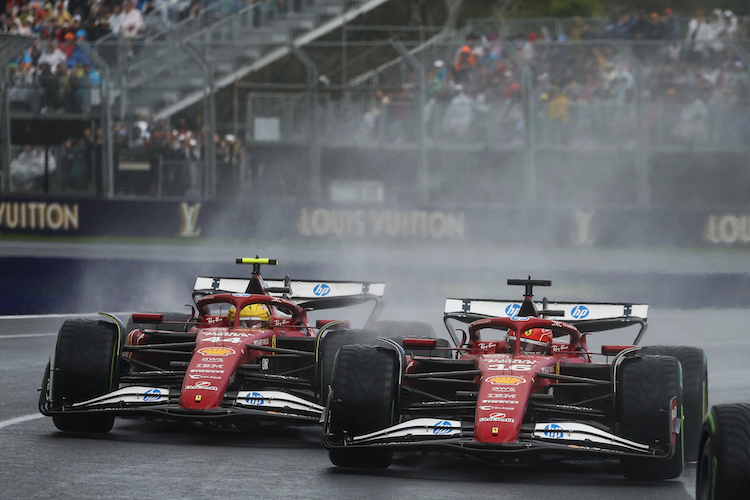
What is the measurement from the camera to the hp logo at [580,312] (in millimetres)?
9117

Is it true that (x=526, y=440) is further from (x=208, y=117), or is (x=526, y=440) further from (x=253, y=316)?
(x=208, y=117)

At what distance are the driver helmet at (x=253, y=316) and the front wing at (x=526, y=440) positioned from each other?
2.28 m

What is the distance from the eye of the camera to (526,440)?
665 cm

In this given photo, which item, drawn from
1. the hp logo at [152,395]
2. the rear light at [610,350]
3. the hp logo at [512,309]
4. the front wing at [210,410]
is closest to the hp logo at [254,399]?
the front wing at [210,410]

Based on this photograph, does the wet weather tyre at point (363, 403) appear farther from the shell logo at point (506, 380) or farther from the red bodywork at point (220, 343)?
the red bodywork at point (220, 343)

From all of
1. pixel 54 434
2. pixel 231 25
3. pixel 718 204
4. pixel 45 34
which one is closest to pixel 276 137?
pixel 231 25

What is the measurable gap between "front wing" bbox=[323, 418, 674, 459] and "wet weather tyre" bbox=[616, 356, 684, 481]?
0.28 ft

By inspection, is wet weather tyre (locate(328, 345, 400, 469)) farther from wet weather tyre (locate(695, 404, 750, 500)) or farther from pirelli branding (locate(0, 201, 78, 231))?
pirelli branding (locate(0, 201, 78, 231))

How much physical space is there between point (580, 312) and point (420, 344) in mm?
2038

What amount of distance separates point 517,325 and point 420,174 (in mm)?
11441

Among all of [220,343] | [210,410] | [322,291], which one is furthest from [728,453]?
[322,291]

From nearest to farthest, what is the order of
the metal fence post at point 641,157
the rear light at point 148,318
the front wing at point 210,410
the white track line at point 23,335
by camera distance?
1. the front wing at point 210,410
2. the rear light at point 148,318
3. the white track line at point 23,335
4. the metal fence post at point 641,157

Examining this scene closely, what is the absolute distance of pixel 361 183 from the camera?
19578mm

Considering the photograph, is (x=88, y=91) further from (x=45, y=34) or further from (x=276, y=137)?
(x=45, y=34)
